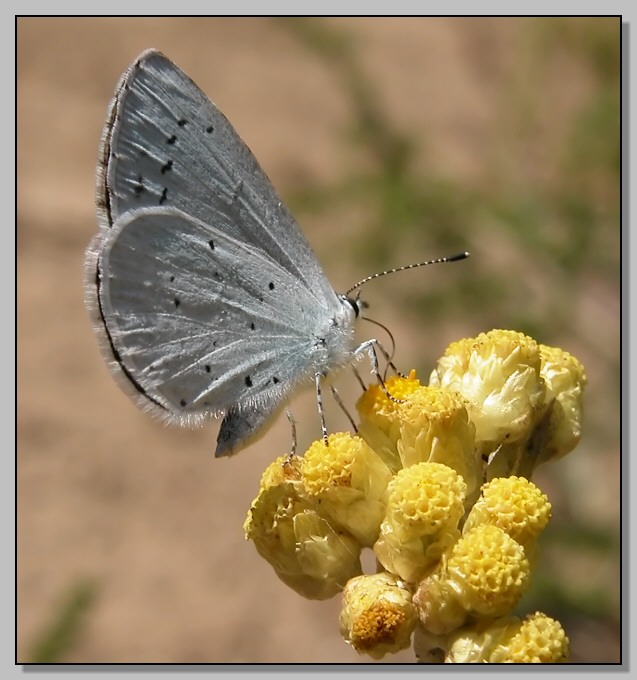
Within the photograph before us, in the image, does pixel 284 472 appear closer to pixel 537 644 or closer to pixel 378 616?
pixel 378 616

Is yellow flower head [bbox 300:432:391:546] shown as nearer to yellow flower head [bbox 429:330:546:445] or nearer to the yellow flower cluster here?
the yellow flower cluster

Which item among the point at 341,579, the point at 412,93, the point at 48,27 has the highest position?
the point at 412,93

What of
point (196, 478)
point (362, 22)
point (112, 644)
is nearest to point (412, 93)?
point (362, 22)

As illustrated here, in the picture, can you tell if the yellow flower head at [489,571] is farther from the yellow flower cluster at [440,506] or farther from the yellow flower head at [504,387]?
the yellow flower head at [504,387]

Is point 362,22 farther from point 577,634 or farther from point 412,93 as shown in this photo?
point 577,634

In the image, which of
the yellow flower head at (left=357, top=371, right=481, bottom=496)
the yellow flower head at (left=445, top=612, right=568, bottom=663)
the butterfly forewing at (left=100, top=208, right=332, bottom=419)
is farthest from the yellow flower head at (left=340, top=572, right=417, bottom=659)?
the butterfly forewing at (left=100, top=208, right=332, bottom=419)
